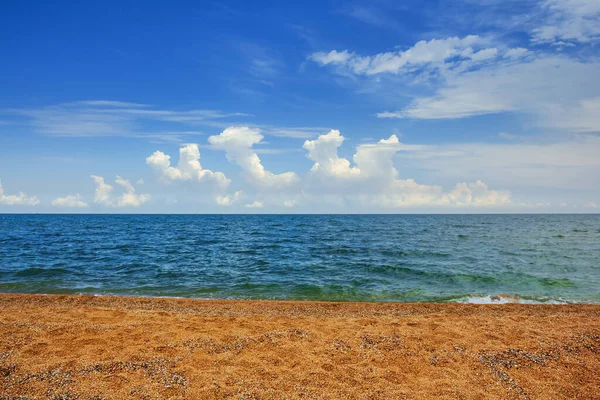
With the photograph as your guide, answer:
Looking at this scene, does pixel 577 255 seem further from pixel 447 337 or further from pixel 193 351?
pixel 193 351

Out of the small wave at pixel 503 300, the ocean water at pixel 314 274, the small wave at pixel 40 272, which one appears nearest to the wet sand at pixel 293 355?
the small wave at pixel 503 300

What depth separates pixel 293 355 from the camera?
27.9 ft

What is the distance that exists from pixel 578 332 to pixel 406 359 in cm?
617

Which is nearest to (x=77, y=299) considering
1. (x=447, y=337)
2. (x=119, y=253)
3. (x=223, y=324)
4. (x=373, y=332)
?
(x=223, y=324)

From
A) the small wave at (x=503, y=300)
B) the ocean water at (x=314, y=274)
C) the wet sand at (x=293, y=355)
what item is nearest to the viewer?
the wet sand at (x=293, y=355)

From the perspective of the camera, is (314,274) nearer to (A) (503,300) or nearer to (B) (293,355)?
(A) (503,300)

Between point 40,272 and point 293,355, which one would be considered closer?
point 293,355

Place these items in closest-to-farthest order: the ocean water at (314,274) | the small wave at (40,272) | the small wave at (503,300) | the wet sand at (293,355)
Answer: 1. the wet sand at (293,355)
2. the small wave at (503,300)
3. the ocean water at (314,274)
4. the small wave at (40,272)

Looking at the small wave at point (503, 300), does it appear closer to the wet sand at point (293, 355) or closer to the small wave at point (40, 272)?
the wet sand at point (293, 355)

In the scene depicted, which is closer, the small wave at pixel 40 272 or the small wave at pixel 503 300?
the small wave at pixel 503 300

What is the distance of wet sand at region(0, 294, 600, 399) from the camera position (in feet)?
22.8

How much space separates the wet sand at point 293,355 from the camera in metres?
6.95

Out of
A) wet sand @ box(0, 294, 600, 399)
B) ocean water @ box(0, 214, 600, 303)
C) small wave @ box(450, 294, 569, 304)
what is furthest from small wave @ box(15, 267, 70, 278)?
small wave @ box(450, 294, 569, 304)

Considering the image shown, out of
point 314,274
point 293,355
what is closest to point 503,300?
point 314,274
